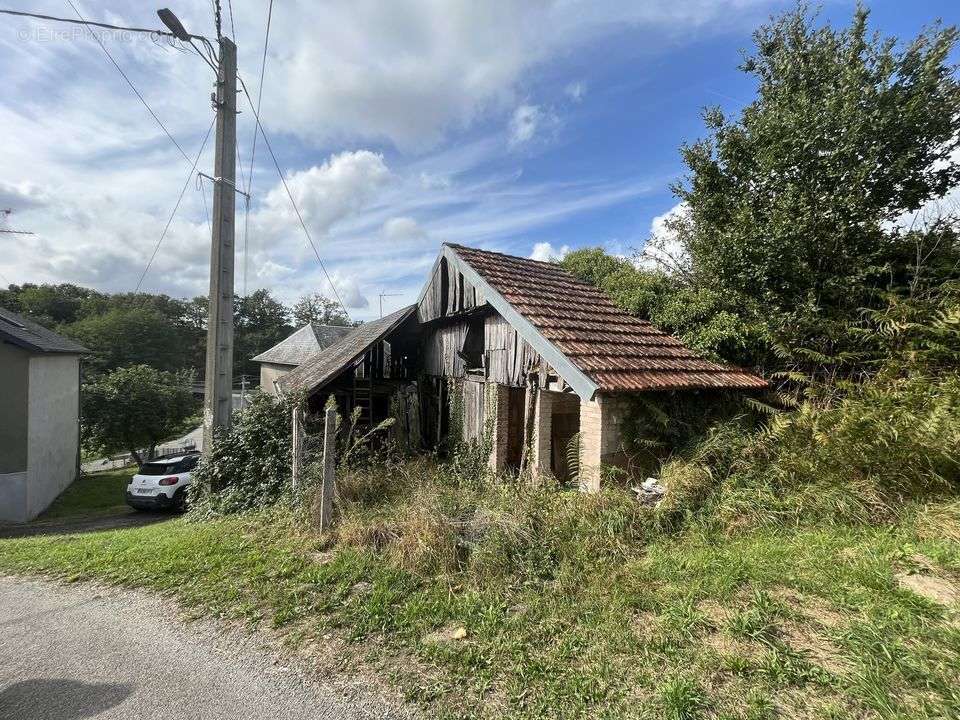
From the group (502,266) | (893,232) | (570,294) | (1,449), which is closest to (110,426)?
(1,449)

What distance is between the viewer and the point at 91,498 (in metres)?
16.7

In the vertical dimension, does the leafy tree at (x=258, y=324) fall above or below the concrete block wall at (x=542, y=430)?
above

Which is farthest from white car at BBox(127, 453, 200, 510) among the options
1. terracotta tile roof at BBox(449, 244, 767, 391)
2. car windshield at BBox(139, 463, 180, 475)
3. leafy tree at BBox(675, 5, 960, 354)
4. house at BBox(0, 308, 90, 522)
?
leafy tree at BBox(675, 5, 960, 354)

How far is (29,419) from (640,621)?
63.7 ft

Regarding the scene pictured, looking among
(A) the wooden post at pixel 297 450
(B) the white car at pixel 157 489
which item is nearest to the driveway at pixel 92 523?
(B) the white car at pixel 157 489

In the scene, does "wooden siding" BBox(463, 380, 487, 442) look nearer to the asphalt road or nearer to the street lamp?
the asphalt road

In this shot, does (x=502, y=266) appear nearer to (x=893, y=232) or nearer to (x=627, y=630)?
(x=893, y=232)

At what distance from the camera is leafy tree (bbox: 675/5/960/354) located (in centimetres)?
698

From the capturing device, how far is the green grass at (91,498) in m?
14.7

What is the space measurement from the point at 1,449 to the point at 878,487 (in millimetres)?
22023

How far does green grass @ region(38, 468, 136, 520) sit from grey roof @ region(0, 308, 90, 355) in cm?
553

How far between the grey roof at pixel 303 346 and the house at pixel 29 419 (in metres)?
12.9

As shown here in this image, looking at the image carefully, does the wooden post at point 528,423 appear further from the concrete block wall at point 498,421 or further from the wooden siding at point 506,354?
the concrete block wall at point 498,421

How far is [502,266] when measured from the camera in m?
9.77
